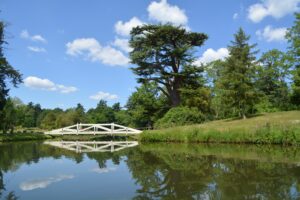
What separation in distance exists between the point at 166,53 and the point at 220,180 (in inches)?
997

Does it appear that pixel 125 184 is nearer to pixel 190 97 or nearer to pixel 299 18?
pixel 190 97

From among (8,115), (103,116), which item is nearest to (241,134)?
(8,115)

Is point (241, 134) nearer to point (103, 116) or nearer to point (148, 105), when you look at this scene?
point (148, 105)

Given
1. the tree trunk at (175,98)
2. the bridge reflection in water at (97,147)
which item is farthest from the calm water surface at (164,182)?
the tree trunk at (175,98)

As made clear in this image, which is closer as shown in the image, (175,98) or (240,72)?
(240,72)

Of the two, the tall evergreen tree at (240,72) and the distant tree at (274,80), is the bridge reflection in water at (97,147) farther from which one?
the distant tree at (274,80)

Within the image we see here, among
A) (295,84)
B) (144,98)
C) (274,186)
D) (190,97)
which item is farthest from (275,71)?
(274,186)

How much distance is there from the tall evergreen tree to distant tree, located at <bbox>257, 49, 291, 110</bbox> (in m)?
14.7

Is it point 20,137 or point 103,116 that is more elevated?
point 103,116

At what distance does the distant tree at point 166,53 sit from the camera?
31641mm

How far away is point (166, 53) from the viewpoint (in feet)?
107

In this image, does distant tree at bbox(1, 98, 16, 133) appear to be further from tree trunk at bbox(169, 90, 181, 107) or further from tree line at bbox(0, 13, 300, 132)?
tree trunk at bbox(169, 90, 181, 107)

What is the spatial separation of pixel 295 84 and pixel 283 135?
57.3 ft

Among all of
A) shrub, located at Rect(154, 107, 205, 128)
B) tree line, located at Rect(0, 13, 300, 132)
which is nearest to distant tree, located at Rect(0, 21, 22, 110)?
tree line, located at Rect(0, 13, 300, 132)
